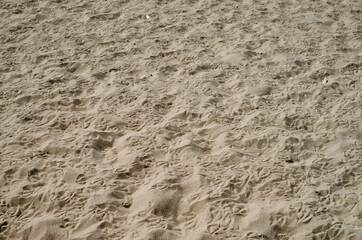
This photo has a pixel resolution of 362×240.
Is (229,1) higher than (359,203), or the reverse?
(229,1)

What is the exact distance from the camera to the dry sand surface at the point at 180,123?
9.10ft

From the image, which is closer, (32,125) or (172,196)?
(172,196)

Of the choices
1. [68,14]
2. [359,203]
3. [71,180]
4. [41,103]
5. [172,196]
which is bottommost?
[359,203]

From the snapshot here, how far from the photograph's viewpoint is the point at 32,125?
146 inches

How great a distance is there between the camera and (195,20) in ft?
19.5

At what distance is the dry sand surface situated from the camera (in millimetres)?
2773

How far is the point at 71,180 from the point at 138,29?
331cm

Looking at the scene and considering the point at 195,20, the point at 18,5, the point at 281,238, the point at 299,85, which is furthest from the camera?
the point at 18,5

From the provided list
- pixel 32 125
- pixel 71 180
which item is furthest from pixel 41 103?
pixel 71 180

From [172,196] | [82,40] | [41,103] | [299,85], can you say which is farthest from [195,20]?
[172,196]

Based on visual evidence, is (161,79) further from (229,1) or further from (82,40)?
(229,1)

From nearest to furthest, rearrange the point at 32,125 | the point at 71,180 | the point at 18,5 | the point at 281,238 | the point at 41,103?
the point at 281,238 → the point at 71,180 → the point at 32,125 → the point at 41,103 → the point at 18,5

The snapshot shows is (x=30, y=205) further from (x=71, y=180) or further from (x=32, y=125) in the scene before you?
(x=32, y=125)

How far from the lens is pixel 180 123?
12.4 feet
